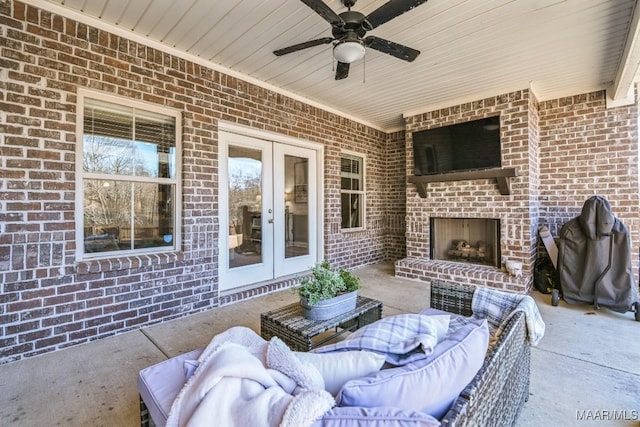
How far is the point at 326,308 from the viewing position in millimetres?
2139

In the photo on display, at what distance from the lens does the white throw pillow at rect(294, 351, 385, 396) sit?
3.34 feet

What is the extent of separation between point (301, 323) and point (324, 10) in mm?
2138

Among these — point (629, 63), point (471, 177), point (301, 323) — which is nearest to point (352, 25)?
point (301, 323)

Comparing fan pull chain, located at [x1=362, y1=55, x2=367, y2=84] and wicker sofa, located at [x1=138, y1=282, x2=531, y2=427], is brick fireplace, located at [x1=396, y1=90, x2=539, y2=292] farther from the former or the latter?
wicker sofa, located at [x1=138, y1=282, x2=531, y2=427]

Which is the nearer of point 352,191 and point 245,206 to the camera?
point 245,206

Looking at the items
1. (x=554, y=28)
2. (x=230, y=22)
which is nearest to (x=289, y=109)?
(x=230, y=22)

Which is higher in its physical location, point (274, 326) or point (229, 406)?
point (229, 406)

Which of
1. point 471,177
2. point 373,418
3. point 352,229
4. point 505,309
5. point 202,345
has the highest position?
point 471,177

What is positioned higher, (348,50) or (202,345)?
(348,50)

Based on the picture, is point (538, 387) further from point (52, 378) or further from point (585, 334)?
point (52, 378)

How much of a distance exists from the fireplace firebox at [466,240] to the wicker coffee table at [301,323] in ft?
9.68

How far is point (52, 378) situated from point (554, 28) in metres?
4.96

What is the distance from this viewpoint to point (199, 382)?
0.96 meters

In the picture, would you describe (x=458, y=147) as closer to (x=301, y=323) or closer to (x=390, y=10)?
(x=390, y=10)
